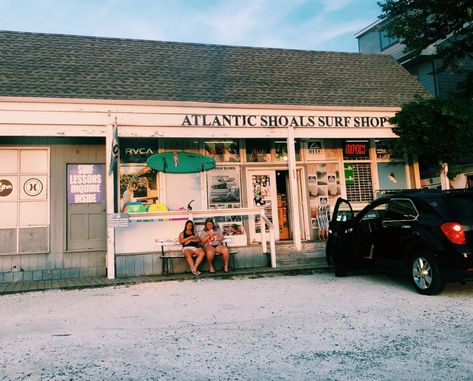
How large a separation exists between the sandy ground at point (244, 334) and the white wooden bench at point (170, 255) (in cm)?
194

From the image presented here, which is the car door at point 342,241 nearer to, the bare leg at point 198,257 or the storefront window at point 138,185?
the bare leg at point 198,257

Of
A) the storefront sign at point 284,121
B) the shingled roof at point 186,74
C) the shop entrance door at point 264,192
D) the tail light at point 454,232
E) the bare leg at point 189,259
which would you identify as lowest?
the bare leg at point 189,259

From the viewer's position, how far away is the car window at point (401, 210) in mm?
6777

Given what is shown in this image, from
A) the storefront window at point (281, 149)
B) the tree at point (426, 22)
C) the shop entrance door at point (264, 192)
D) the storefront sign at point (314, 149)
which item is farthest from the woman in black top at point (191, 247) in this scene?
A: the tree at point (426, 22)

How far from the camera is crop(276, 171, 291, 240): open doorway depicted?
12312 mm

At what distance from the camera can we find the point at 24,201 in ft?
31.6

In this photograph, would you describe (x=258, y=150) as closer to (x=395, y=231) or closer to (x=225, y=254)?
(x=225, y=254)

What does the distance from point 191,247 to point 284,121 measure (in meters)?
3.85

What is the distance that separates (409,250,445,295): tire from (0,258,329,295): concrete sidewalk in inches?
115

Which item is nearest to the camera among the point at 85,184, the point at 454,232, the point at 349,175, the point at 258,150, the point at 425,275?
the point at 454,232

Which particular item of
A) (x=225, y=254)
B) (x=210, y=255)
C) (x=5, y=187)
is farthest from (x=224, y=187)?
(x=5, y=187)

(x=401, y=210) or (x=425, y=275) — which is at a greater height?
(x=401, y=210)

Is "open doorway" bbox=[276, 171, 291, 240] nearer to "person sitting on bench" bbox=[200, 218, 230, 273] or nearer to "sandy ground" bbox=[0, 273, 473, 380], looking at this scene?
"person sitting on bench" bbox=[200, 218, 230, 273]

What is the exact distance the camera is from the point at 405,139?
36.2 feet
